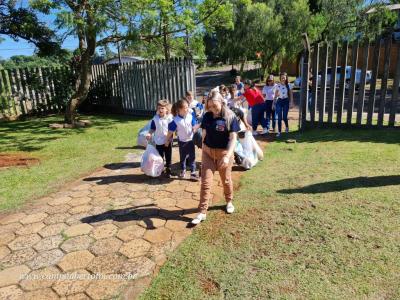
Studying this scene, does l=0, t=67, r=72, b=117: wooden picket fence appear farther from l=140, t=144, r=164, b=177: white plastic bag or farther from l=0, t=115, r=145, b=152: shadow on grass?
l=140, t=144, r=164, b=177: white plastic bag

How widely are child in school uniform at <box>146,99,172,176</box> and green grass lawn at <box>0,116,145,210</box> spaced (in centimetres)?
167

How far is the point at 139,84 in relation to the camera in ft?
45.2

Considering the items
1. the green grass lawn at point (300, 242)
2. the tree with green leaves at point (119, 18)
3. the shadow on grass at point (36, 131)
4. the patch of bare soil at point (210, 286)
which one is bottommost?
the patch of bare soil at point (210, 286)

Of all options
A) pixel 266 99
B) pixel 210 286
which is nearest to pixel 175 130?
pixel 210 286

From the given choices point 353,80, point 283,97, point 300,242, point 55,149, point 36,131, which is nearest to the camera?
point 300,242

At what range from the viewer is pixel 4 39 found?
12117mm

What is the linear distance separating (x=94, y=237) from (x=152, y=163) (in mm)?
2082

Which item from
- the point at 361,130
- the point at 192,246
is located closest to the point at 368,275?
the point at 192,246

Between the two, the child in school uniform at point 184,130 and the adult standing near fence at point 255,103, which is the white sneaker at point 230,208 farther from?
the adult standing near fence at point 255,103

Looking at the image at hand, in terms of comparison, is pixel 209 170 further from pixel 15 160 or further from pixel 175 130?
pixel 15 160

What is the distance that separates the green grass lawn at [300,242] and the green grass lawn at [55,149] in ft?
10.9

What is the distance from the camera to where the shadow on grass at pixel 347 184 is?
5.26 metres

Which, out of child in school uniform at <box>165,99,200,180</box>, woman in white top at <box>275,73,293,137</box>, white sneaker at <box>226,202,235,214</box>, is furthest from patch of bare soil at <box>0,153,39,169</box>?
woman in white top at <box>275,73,293,137</box>

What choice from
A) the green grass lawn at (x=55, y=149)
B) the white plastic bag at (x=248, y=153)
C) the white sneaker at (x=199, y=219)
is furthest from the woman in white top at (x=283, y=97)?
the white sneaker at (x=199, y=219)
